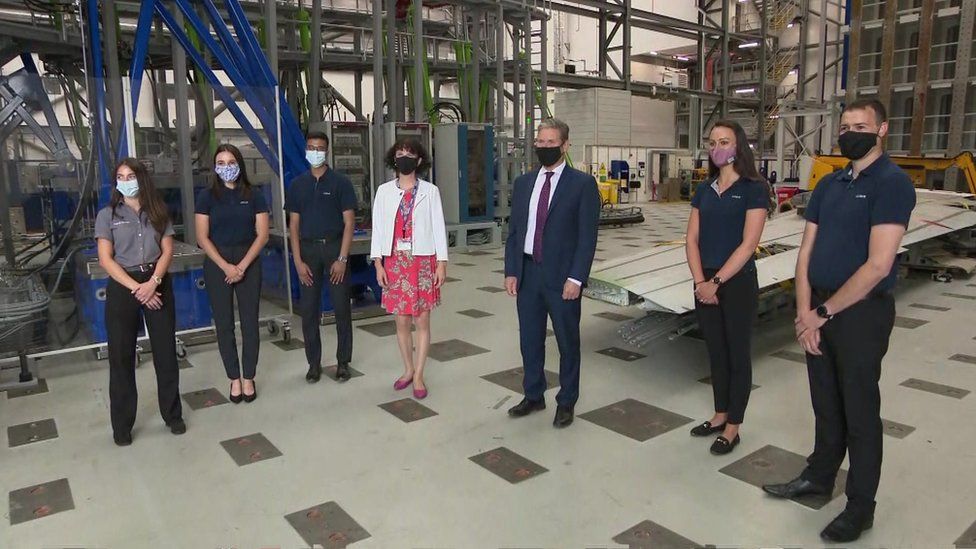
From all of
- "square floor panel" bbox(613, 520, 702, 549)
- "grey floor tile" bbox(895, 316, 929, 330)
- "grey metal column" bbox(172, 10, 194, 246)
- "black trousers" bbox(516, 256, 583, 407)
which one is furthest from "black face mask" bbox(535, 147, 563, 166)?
"grey floor tile" bbox(895, 316, 929, 330)

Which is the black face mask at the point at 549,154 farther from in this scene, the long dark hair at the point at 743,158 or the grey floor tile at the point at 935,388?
the grey floor tile at the point at 935,388

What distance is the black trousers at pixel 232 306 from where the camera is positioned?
12.6 ft

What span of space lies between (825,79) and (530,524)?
23.3 metres

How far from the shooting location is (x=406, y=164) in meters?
3.79

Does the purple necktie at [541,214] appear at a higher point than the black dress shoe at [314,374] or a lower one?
higher

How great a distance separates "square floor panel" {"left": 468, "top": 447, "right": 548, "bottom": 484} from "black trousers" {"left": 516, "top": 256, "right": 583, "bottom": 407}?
501 mm

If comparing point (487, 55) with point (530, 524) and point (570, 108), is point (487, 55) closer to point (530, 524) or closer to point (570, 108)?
point (570, 108)

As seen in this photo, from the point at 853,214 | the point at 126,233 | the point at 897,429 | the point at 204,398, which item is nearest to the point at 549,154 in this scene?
the point at 853,214

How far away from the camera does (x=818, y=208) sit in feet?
8.14

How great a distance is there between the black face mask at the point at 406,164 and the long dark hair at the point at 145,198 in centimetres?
124

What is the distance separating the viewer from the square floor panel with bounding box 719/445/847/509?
114 inches

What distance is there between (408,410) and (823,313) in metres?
2.27

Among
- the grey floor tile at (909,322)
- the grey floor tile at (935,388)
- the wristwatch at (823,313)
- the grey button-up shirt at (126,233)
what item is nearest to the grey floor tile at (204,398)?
the grey button-up shirt at (126,233)

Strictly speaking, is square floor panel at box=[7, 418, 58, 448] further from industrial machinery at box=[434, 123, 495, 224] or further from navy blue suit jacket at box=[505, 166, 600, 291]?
industrial machinery at box=[434, 123, 495, 224]
